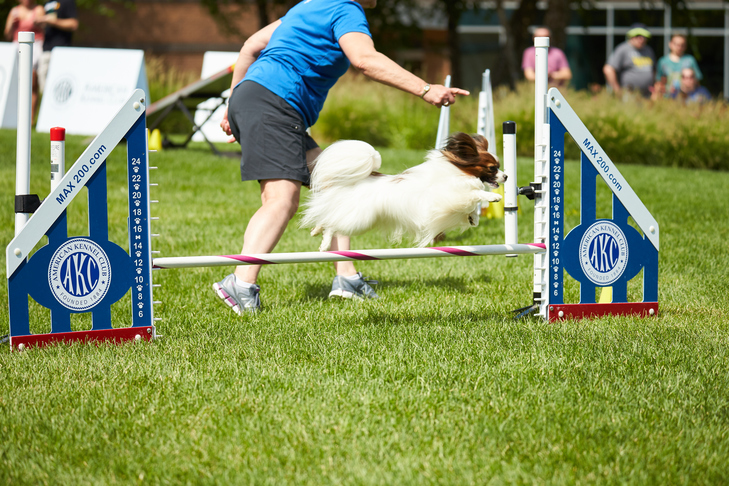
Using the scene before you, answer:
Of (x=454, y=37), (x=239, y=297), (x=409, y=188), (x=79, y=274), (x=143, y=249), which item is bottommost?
(x=239, y=297)

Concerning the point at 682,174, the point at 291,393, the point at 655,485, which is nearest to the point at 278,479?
the point at 291,393

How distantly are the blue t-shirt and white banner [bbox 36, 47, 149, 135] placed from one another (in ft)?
28.6

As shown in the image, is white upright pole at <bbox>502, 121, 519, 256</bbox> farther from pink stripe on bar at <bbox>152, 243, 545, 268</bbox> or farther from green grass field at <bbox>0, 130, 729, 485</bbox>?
pink stripe on bar at <bbox>152, 243, 545, 268</bbox>

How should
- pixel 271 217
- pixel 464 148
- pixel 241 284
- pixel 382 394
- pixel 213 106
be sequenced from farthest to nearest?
pixel 213 106 < pixel 241 284 < pixel 271 217 < pixel 464 148 < pixel 382 394

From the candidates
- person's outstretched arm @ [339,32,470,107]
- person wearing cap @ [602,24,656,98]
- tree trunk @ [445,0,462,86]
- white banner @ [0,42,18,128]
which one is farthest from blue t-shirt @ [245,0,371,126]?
tree trunk @ [445,0,462,86]

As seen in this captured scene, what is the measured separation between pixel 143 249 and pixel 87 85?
382 inches

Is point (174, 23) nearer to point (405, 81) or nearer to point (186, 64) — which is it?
point (186, 64)

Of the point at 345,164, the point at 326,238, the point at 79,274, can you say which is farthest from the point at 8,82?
the point at 345,164

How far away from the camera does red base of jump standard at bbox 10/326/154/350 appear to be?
300 cm

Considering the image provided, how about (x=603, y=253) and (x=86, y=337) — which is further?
(x=603, y=253)

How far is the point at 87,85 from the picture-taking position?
11719 mm

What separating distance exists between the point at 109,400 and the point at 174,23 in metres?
21.8

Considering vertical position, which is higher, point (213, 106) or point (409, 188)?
point (213, 106)

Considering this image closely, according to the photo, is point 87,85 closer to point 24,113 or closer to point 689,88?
point 24,113
